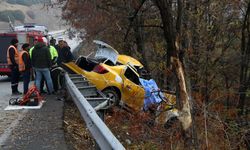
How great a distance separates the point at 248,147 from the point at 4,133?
28.8 feet

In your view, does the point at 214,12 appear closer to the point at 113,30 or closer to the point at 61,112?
the point at 113,30

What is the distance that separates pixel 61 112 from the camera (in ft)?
32.3

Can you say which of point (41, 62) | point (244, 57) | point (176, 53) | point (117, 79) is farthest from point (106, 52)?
point (244, 57)

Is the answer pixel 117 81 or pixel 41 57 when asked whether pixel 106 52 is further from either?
pixel 41 57

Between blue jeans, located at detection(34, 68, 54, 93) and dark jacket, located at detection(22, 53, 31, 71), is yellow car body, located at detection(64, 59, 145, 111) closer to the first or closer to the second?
blue jeans, located at detection(34, 68, 54, 93)

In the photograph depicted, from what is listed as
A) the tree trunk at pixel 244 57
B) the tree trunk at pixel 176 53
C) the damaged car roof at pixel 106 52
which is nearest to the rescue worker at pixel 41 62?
the damaged car roof at pixel 106 52

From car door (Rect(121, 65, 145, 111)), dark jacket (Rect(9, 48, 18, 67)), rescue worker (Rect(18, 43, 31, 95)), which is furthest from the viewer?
dark jacket (Rect(9, 48, 18, 67))

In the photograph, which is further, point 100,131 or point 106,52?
point 106,52

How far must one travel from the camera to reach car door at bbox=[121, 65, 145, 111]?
1270 centimetres

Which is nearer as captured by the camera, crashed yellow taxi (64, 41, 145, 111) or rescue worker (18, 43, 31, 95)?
crashed yellow taxi (64, 41, 145, 111)

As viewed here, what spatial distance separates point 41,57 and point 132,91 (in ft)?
8.56

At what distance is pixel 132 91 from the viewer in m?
13.0

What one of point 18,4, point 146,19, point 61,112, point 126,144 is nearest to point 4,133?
point 61,112

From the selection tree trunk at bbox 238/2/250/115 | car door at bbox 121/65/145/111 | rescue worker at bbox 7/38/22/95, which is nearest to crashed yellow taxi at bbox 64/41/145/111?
car door at bbox 121/65/145/111
